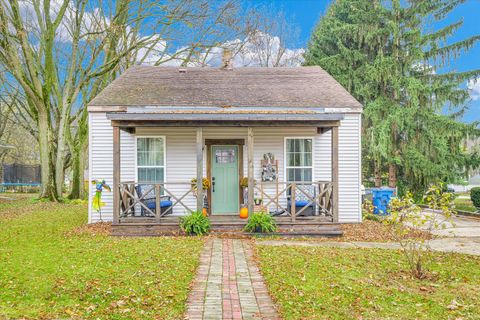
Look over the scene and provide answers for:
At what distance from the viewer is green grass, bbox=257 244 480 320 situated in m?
4.52

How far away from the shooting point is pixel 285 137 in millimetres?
11812

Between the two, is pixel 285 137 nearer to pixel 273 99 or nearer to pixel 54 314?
pixel 273 99

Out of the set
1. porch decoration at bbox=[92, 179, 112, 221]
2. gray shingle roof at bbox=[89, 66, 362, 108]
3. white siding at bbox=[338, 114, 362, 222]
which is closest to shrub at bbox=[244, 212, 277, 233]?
white siding at bbox=[338, 114, 362, 222]

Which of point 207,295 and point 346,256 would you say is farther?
point 346,256

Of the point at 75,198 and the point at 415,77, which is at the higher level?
the point at 415,77

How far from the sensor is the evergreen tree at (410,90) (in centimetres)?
1798

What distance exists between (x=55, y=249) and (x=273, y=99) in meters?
7.51

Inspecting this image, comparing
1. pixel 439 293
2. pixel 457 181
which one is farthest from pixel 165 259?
pixel 457 181

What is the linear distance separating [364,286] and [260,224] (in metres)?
4.17

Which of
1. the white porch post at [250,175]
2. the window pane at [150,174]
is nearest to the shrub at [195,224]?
the white porch post at [250,175]

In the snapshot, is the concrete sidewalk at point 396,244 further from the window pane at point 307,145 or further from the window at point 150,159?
the window at point 150,159

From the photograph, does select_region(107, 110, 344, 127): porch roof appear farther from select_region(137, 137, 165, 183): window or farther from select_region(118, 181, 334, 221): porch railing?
select_region(137, 137, 165, 183): window

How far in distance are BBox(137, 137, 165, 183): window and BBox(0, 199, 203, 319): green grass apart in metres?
2.69

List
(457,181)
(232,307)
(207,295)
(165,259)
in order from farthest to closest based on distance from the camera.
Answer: (457,181)
(165,259)
(207,295)
(232,307)
